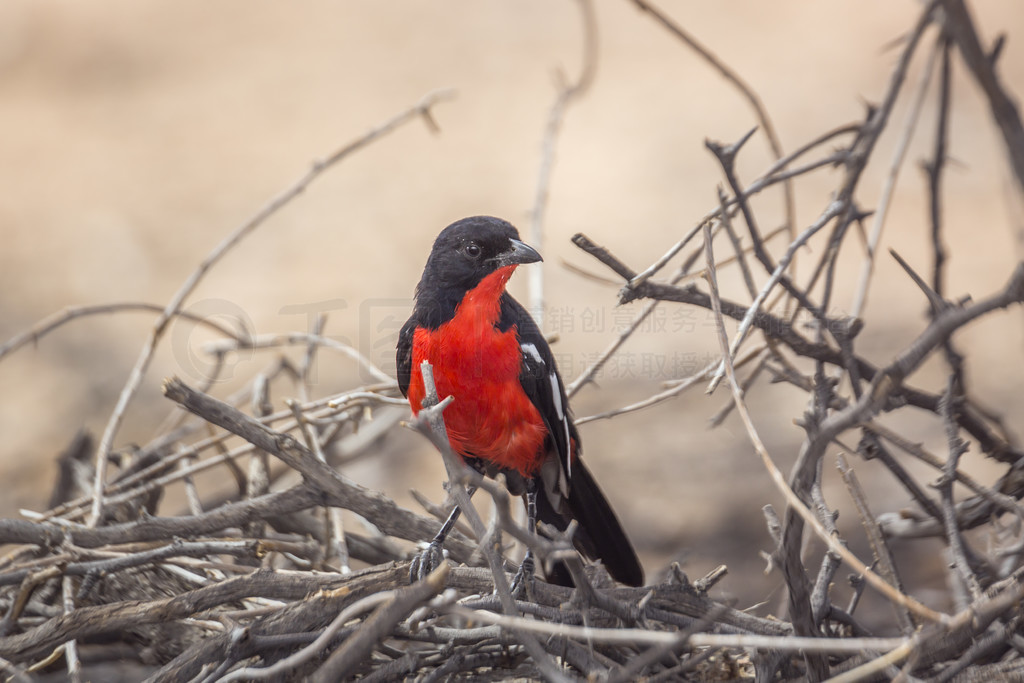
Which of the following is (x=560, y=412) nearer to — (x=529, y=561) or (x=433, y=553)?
(x=529, y=561)

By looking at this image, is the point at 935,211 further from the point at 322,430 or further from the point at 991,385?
the point at 991,385

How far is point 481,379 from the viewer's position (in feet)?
10.2

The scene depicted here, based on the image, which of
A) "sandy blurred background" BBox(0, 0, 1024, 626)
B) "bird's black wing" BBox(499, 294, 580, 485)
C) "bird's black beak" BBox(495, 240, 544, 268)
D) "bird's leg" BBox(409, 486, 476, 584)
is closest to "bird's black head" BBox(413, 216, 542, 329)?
"bird's black beak" BBox(495, 240, 544, 268)

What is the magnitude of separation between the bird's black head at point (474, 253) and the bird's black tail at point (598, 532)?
78 cm

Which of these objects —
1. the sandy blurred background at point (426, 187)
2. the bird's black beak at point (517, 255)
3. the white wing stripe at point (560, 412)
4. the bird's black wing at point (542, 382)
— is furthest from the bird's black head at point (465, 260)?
the sandy blurred background at point (426, 187)

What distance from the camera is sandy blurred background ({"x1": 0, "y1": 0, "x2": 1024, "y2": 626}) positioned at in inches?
241

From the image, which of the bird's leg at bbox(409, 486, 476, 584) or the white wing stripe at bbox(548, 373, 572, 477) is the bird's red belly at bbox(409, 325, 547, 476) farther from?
the bird's leg at bbox(409, 486, 476, 584)

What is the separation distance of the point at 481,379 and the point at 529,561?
63cm

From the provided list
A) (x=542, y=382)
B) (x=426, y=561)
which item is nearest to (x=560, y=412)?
(x=542, y=382)

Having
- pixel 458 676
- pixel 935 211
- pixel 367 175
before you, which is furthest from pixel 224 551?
pixel 367 175

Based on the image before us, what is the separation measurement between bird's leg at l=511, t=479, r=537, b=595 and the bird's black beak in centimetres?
85

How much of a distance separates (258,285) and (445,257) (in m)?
5.24

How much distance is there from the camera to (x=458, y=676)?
2652 mm

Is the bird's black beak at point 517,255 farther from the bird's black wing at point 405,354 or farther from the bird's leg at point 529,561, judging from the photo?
the bird's leg at point 529,561
